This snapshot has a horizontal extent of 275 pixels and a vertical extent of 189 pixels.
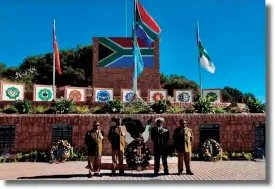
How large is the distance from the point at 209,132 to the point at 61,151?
4.20 meters

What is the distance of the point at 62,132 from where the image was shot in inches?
445

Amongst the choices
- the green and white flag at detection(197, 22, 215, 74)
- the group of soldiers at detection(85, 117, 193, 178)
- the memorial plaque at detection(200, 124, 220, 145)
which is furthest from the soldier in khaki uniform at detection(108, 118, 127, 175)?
the green and white flag at detection(197, 22, 215, 74)

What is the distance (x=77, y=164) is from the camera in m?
10.2

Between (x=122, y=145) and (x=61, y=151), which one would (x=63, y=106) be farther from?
(x=122, y=145)

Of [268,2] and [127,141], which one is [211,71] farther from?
[268,2]

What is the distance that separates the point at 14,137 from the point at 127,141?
11.1 ft

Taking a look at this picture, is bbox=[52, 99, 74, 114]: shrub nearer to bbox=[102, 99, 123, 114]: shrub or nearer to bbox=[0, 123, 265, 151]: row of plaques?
bbox=[0, 123, 265, 151]: row of plaques

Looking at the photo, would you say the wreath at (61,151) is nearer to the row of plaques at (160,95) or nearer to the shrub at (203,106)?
the row of plaques at (160,95)

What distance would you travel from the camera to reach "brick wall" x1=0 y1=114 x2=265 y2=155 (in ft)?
36.9

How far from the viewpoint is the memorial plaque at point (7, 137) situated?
11.1 meters

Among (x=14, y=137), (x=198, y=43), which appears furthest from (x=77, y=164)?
(x=198, y=43)

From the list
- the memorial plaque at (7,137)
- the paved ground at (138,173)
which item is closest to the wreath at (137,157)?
the paved ground at (138,173)

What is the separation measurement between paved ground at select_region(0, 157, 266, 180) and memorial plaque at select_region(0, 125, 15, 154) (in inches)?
31.7

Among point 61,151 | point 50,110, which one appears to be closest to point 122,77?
point 50,110
